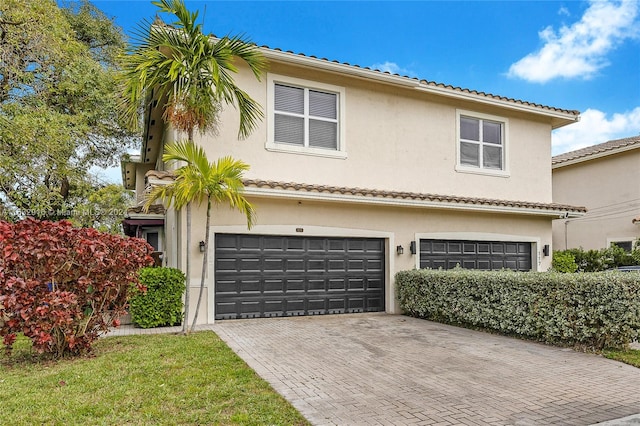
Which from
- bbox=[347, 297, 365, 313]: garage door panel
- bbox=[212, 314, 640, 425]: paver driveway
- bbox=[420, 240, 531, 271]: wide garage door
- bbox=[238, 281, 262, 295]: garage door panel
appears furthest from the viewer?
bbox=[420, 240, 531, 271]: wide garage door

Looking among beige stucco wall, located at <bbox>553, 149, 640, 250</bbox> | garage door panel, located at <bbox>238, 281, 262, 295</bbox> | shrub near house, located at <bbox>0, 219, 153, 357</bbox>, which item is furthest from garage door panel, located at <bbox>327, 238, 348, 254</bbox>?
beige stucco wall, located at <bbox>553, 149, 640, 250</bbox>

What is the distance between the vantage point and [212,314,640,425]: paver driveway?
493 centimetres

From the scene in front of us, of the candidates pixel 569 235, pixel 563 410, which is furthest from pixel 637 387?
pixel 569 235

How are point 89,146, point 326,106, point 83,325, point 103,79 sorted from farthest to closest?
point 89,146
point 103,79
point 326,106
point 83,325

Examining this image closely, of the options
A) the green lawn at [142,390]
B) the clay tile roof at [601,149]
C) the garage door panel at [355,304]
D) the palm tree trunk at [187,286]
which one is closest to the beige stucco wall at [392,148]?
the palm tree trunk at [187,286]

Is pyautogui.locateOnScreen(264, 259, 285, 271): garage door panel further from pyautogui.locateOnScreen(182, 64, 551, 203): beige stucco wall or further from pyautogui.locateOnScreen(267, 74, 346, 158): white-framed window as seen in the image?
pyautogui.locateOnScreen(267, 74, 346, 158): white-framed window

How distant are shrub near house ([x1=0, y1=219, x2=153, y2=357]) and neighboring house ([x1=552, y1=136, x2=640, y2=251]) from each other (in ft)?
61.9

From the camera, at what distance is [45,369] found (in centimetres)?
655

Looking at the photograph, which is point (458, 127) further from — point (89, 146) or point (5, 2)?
point (89, 146)

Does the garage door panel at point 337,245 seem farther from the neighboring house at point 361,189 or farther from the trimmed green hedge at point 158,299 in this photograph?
the trimmed green hedge at point 158,299

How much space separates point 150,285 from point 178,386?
15.0ft

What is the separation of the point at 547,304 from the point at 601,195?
14186mm

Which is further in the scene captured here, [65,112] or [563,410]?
[65,112]

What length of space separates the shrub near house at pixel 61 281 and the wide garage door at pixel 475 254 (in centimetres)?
869
